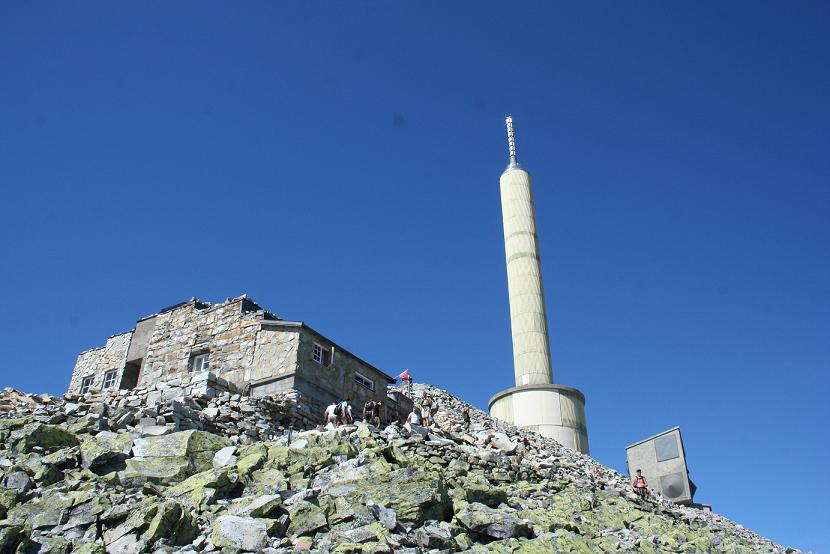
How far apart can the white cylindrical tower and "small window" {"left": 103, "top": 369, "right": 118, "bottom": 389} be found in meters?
24.7

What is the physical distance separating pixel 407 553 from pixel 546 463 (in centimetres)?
1247

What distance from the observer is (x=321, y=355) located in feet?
89.2

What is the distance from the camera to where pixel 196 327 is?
94.6 ft

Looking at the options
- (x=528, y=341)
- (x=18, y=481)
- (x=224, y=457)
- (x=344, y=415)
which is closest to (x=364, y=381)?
(x=344, y=415)

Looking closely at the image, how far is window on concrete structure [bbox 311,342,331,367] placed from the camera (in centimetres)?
2679

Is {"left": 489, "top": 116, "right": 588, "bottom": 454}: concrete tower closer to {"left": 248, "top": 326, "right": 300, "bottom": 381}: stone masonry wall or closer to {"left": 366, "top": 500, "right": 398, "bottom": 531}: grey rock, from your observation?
{"left": 248, "top": 326, "right": 300, "bottom": 381}: stone masonry wall

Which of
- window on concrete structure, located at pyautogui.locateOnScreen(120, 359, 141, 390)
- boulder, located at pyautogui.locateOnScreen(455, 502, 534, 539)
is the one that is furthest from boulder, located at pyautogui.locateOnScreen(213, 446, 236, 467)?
window on concrete structure, located at pyautogui.locateOnScreen(120, 359, 141, 390)

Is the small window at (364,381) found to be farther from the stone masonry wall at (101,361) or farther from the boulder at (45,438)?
the boulder at (45,438)

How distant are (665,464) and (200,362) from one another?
1968 centimetres

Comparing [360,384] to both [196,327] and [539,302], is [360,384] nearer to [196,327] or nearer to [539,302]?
[196,327]

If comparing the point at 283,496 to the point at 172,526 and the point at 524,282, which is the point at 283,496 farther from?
the point at 524,282

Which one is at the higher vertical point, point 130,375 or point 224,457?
point 130,375

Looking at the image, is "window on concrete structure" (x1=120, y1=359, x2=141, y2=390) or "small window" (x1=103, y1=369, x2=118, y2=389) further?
"small window" (x1=103, y1=369, x2=118, y2=389)

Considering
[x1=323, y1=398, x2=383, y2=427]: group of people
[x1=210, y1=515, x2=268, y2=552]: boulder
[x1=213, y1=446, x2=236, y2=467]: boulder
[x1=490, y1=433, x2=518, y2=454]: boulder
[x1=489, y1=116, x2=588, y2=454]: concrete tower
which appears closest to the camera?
[x1=210, y1=515, x2=268, y2=552]: boulder
